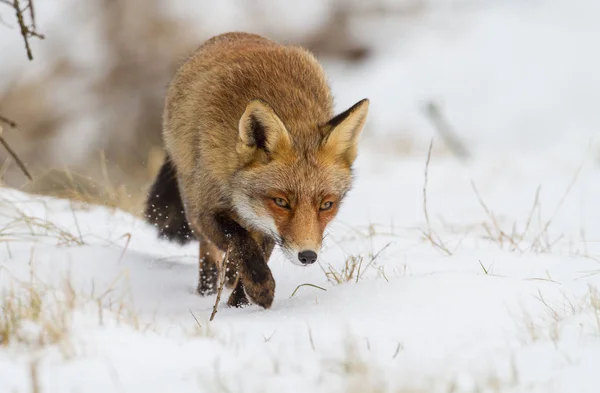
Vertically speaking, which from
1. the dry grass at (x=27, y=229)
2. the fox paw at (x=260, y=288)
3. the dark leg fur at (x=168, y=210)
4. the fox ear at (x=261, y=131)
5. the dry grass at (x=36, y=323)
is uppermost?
the fox ear at (x=261, y=131)

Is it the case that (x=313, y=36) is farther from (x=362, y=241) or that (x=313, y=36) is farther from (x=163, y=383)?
(x=163, y=383)

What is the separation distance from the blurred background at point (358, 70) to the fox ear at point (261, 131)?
22.7 ft

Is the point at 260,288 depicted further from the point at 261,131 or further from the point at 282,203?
the point at 261,131

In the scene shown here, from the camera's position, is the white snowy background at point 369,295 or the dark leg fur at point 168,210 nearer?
the white snowy background at point 369,295

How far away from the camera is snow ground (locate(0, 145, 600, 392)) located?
107 inches

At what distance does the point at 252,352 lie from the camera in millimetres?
3094

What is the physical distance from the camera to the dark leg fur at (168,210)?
232 inches

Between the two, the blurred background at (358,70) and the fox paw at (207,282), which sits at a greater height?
the blurred background at (358,70)

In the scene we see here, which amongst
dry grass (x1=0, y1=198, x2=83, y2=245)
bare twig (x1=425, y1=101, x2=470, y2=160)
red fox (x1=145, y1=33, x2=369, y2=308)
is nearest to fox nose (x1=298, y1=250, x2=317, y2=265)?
red fox (x1=145, y1=33, x2=369, y2=308)

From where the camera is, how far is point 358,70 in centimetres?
1559

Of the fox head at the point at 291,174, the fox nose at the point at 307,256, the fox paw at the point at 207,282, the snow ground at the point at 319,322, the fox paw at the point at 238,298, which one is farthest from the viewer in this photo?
the fox paw at the point at 207,282

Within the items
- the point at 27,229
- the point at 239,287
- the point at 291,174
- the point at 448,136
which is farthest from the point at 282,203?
the point at 448,136

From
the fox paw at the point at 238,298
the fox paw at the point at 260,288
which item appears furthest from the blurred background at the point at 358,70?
the fox paw at the point at 260,288

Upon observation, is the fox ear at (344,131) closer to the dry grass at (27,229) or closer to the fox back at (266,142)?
the fox back at (266,142)
